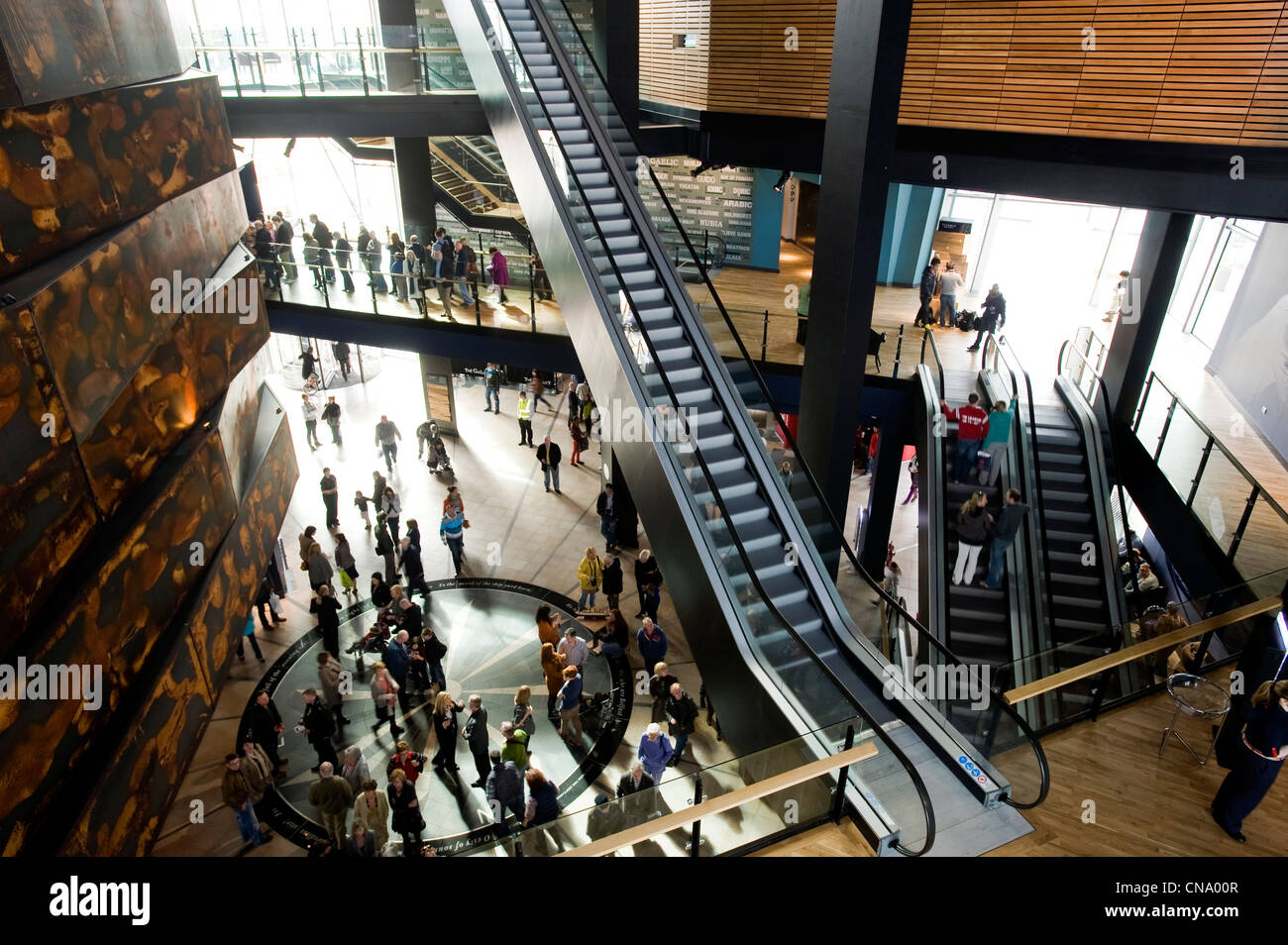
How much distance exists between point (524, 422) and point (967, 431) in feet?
32.5

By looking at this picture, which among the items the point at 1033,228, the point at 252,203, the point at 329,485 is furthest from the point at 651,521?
the point at 1033,228

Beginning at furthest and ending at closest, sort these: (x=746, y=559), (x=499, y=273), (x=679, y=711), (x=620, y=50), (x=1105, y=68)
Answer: (x=499, y=273) → (x=620, y=50) → (x=1105, y=68) → (x=679, y=711) → (x=746, y=559)

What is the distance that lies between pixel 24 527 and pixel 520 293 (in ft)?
32.9

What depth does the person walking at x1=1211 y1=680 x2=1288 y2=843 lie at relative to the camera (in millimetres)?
5125

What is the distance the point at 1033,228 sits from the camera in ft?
72.4

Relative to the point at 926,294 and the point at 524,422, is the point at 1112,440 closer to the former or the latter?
the point at 926,294

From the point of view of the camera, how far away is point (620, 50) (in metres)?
13.9

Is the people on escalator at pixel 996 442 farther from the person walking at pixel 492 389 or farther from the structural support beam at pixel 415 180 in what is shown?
the person walking at pixel 492 389

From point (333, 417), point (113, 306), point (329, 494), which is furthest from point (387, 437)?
point (113, 306)

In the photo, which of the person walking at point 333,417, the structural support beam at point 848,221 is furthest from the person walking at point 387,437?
the structural support beam at point 848,221

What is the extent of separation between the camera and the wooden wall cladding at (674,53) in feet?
49.5

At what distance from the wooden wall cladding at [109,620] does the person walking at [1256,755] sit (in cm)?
783

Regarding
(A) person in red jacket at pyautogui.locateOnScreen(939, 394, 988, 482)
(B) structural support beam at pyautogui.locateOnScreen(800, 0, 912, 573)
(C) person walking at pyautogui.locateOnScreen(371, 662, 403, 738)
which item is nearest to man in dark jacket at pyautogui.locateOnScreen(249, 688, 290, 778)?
(C) person walking at pyautogui.locateOnScreen(371, 662, 403, 738)

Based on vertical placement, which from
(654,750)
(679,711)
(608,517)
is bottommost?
(608,517)
